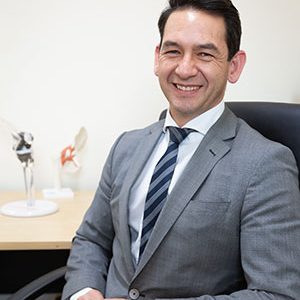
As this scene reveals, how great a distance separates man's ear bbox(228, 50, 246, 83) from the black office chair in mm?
148

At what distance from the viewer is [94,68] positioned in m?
1.95

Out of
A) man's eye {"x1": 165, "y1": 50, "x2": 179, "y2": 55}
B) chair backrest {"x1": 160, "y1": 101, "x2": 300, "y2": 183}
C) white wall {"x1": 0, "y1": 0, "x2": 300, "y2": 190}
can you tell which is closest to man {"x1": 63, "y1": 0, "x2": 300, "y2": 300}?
man's eye {"x1": 165, "y1": 50, "x2": 179, "y2": 55}

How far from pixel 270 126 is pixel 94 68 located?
95 cm

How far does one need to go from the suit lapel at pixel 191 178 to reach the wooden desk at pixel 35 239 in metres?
0.45

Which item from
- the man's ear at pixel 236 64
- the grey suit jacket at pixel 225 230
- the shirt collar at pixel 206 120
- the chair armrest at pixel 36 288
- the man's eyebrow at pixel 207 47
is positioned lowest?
the chair armrest at pixel 36 288

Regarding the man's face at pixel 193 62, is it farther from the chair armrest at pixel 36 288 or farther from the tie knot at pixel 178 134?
the chair armrest at pixel 36 288

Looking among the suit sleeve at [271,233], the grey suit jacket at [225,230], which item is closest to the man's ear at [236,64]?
the grey suit jacket at [225,230]

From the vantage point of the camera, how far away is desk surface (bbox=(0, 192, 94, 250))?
4.77 ft

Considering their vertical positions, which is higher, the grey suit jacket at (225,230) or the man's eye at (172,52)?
the man's eye at (172,52)

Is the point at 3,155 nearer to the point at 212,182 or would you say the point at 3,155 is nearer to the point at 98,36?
the point at 98,36

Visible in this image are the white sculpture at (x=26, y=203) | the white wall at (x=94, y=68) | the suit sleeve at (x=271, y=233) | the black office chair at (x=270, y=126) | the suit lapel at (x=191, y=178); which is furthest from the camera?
the white wall at (x=94, y=68)

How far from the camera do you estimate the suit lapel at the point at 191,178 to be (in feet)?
3.67

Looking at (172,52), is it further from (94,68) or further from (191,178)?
(94,68)

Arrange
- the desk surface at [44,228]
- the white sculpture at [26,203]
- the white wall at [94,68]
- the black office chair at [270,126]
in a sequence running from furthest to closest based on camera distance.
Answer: the white wall at [94,68] < the white sculpture at [26,203] < the desk surface at [44,228] < the black office chair at [270,126]
